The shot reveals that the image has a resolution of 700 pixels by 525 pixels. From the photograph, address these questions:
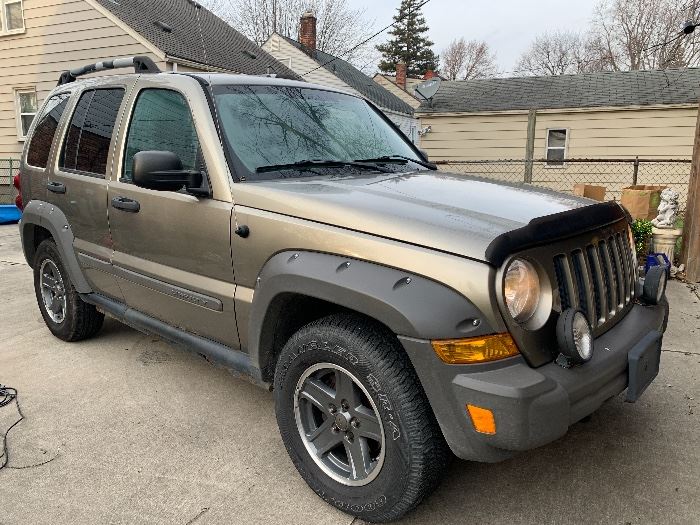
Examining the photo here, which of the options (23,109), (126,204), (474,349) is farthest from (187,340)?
(23,109)

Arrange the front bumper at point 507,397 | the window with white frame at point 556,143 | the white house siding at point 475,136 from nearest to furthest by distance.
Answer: the front bumper at point 507,397, the window with white frame at point 556,143, the white house siding at point 475,136

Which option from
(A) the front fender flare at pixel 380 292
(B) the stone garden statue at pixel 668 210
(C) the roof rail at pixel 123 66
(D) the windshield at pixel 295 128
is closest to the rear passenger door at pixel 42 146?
(C) the roof rail at pixel 123 66

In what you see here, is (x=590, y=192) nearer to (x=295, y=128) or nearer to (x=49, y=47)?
(x=295, y=128)

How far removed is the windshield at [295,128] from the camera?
2893 mm

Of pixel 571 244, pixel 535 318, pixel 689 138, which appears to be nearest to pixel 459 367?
pixel 535 318

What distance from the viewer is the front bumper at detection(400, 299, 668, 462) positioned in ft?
6.15

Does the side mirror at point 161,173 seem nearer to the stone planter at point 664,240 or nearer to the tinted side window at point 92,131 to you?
the tinted side window at point 92,131

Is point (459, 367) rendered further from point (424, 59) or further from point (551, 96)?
point (424, 59)

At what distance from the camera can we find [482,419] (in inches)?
75.3

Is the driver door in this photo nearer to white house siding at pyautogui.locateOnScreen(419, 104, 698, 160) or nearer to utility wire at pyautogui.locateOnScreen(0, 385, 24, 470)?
utility wire at pyautogui.locateOnScreen(0, 385, 24, 470)

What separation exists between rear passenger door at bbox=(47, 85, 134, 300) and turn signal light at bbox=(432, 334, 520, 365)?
243cm

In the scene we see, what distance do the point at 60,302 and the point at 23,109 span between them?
12.2 metres

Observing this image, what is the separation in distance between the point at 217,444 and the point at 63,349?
2.06 metres

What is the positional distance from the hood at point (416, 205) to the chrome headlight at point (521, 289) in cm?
14
